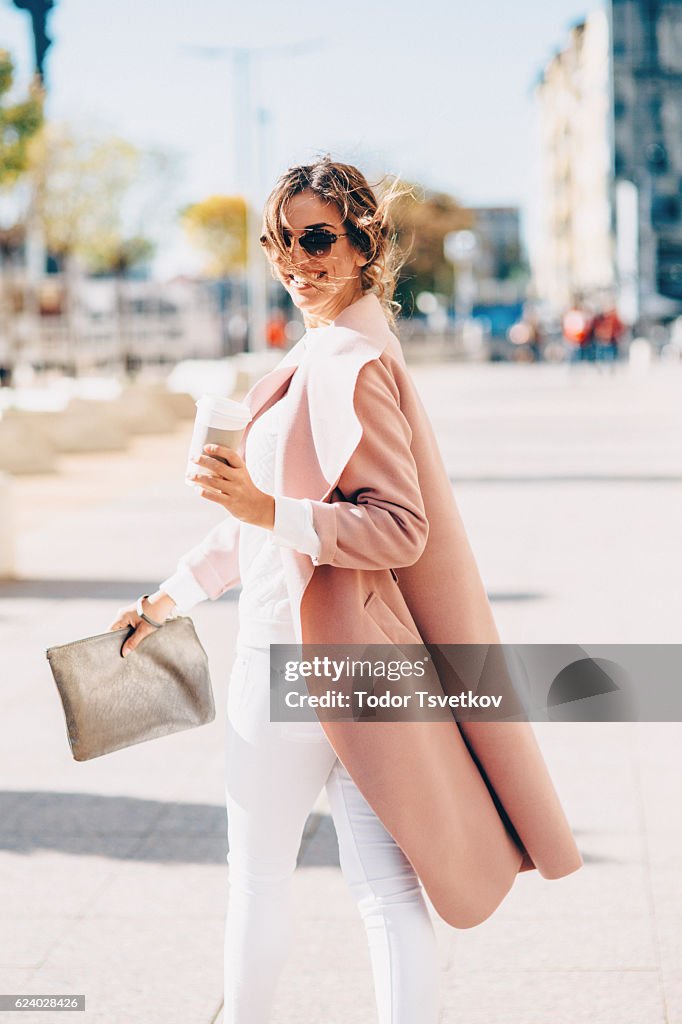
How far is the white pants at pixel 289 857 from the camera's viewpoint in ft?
8.34

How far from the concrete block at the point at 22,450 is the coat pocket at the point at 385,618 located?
14471mm

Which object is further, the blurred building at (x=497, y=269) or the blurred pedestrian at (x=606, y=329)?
the blurred building at (x=497, y=269)

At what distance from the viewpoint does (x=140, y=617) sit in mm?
2830

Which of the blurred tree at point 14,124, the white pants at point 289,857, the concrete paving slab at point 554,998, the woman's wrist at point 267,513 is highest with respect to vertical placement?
the blurred tree at point 14,124

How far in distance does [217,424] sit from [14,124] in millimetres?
18474

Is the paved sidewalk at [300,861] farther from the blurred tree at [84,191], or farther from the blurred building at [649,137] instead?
the blurred building at [649,137]

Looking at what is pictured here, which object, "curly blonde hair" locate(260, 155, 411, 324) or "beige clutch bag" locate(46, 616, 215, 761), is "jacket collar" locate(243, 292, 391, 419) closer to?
"curly blonde hair" locate(260, 155, 411, 324)

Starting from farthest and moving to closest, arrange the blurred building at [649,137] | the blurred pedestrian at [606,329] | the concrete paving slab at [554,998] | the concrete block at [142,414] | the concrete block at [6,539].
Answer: the blurred building at [649,137]
the blurred pedestrian at [606,329]
the concrete block at [142,414]
the concrete block at [6,539]
the concrete paving slab at [554,998]

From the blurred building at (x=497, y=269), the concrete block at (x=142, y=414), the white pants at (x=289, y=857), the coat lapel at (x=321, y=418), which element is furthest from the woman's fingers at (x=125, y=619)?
the blurred building at (x=497, y=269)

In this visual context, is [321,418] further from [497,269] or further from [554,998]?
[497,269]

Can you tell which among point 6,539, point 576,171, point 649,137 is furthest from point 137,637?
point 576,171

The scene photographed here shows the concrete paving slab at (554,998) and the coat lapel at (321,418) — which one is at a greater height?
the coat lapel at (321,418)

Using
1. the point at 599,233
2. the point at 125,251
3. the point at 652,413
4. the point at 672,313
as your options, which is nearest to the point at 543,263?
the point at 599,233

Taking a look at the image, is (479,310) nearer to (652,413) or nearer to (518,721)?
(652,413)
